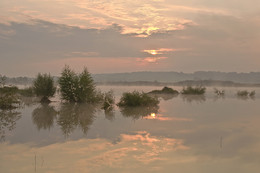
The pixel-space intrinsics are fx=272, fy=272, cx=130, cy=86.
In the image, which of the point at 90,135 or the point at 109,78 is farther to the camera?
the point at 109,78

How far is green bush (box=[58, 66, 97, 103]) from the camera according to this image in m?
21.4

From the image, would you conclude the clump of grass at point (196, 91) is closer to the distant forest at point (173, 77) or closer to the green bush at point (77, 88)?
the green bush at point (77, 88)

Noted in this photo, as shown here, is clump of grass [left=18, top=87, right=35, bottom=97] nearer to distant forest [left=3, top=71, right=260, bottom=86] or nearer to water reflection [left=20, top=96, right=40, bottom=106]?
water reflection [left=20, top=96, right=40, bottom=106]

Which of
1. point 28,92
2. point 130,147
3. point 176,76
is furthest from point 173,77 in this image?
Result: point 130,147

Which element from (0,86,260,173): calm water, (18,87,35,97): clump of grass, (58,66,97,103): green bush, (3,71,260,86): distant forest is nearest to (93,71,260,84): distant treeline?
(3,71,260,86): distant forest

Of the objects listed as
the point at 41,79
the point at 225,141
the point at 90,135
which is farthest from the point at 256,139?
the point at 41,79

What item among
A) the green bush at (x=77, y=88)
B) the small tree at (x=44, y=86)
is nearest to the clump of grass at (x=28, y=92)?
the small tree at (x=44, y=86)

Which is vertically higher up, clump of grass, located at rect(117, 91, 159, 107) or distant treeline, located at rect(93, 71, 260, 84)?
distant treeline, located at rect(93, 71, 260, 84)

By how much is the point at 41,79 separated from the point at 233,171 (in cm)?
2053

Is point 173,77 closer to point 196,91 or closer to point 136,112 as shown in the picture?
point 196,91

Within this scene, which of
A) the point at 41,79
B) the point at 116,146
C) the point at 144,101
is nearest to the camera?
the point at 116,146

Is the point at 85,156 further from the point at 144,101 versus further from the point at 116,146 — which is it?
the point at 144,101

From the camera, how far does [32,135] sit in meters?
9.12

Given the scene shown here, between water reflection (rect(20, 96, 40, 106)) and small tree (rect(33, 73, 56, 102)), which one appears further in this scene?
small tree (rect(33, 73, 56, 102))
